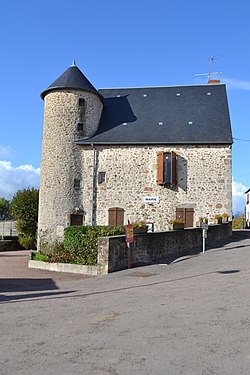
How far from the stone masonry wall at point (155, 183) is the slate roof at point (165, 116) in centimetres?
59

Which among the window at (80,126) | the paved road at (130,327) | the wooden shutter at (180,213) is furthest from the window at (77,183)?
the paved road at (130,327)

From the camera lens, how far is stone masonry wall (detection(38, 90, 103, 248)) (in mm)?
24141

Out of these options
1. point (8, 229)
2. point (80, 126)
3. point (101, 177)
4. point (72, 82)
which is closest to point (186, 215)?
point (101, 177)

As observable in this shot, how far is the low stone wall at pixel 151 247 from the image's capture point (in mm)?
12688

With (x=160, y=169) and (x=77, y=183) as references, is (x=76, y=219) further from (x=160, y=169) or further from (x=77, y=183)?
(x=160, y=169)

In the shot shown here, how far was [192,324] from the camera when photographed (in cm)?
573

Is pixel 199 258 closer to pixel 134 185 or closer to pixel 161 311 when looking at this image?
pixel 161 311

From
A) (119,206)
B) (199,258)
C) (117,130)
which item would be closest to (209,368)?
(199,258)

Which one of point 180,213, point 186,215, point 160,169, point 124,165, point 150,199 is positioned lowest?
point 186,215

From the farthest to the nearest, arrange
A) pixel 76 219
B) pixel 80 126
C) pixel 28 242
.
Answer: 1. pixel 28 242
2. pixel 80 126
3. pixel 76 219

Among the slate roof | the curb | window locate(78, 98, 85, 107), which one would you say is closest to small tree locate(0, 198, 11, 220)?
the slate roof

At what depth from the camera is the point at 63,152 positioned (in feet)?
81.0

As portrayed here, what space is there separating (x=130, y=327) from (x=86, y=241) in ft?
30.7

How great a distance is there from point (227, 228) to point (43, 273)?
1181 cm
